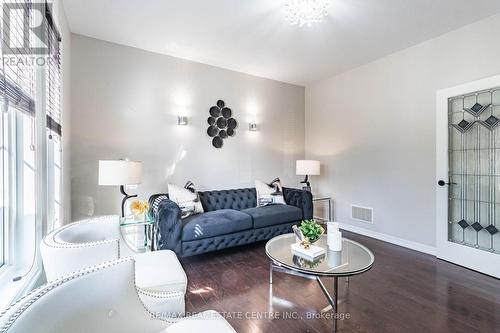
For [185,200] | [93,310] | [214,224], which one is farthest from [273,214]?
[93,310]

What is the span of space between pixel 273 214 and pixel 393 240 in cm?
190

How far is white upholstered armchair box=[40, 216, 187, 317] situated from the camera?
1.39m

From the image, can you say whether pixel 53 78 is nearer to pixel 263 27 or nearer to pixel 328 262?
pixel 263 27

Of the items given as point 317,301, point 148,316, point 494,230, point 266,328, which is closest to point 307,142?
point 494,230

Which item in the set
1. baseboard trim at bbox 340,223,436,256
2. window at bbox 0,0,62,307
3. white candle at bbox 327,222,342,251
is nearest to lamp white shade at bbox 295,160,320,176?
baseboard trim at bbox 340,223,436,256

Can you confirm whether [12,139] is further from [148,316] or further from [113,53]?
[113,53]

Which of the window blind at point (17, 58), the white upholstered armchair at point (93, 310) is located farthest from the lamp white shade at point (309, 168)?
the window blind at point (17, 58)

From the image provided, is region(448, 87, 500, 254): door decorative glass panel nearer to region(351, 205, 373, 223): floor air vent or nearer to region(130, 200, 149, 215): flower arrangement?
region(351, 205, 373, 223): floor air vent

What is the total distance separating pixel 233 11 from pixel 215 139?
6.57 feet

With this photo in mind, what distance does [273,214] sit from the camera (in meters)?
3.61

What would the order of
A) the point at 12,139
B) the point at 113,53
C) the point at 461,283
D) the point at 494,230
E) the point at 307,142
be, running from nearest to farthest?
the point at 12,139 → the point at 461,283 → the point at 494,230 → the point at 113,53 → the point at 307,142

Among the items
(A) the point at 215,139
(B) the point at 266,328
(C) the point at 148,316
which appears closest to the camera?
(C) the point at 148,316

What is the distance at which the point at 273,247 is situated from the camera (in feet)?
7.64

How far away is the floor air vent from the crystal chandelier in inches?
117
